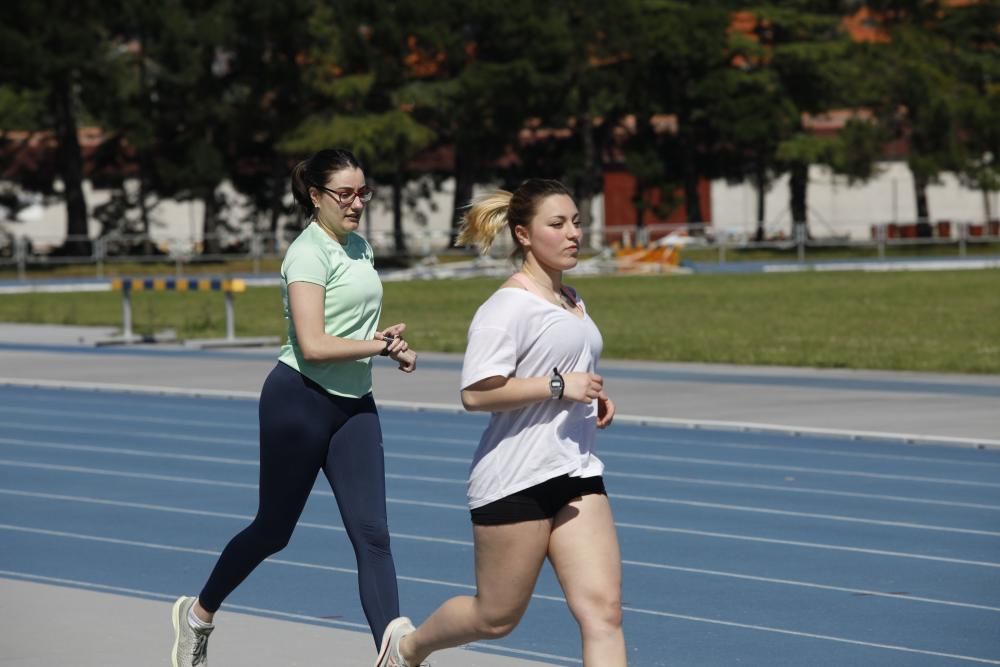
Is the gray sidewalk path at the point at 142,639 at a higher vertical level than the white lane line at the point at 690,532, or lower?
higher

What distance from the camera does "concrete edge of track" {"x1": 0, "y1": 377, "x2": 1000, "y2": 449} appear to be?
13.1 meters

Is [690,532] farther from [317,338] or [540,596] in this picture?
[317,338]

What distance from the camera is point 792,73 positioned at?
60.1 metres

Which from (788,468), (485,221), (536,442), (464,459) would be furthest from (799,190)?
(536,442)

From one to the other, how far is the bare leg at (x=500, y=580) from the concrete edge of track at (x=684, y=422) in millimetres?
8002

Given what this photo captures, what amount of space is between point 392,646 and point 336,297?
1.21 m

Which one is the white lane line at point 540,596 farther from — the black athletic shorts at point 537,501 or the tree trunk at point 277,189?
the tree trunk at point 277,189

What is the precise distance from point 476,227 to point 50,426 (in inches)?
413

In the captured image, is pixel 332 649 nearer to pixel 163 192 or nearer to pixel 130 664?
pixel 130 664

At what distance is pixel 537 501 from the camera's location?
531 cm

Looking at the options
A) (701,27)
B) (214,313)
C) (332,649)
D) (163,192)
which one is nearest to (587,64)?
(701,27)

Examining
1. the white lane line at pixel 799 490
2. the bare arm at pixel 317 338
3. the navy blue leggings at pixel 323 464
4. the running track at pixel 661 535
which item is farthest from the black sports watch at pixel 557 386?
the white lane line at pixel 799 490

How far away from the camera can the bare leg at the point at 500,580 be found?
532 centimetres

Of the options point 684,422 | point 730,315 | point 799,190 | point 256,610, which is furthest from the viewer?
point 799,190
